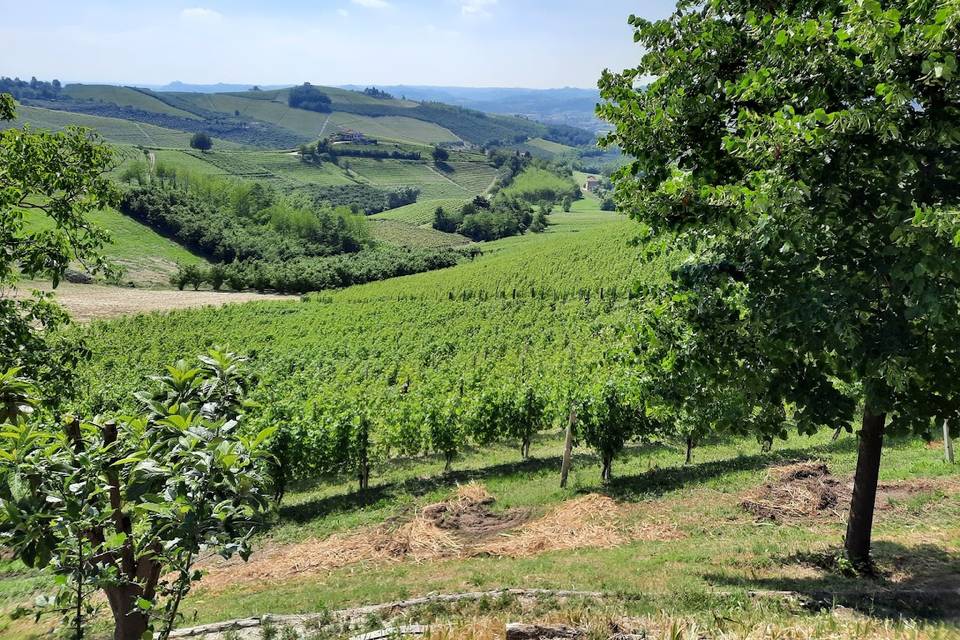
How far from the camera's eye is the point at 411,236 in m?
148

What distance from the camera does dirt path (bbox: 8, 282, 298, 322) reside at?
67.2m

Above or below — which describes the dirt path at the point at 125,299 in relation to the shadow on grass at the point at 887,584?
below

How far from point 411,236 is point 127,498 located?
147 metres

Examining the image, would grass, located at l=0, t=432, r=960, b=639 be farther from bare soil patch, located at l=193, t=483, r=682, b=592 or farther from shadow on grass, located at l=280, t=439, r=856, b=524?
bare soil patch, located at l=193, t=483, r=682, b=592

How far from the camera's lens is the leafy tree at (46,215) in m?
9.70

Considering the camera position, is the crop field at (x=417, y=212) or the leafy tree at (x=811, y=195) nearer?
the leafy tree at (x=811, y=195)

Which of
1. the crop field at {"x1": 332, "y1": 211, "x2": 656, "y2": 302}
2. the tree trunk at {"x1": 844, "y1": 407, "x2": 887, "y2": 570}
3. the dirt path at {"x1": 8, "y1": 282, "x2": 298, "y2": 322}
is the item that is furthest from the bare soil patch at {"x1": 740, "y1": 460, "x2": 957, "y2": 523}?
the dirt path at {"x1": 8, "y1": 282, "x2": 298, "y2": 322}

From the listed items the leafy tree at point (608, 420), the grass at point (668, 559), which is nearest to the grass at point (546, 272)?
the leafy tree at point (608, 420)

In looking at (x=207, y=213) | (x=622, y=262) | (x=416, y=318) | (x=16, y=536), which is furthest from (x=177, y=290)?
(x=16, y=536)

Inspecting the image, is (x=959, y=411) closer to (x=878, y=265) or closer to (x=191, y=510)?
(x=878, y=265)

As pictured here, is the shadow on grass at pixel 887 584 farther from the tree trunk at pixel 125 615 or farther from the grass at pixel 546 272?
the grass at pixel 546 272

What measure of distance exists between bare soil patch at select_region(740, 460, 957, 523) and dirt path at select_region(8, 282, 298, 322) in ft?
231

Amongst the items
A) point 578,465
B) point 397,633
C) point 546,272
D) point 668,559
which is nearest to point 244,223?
point 546,272

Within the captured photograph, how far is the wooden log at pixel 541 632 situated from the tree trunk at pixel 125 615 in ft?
12.0
